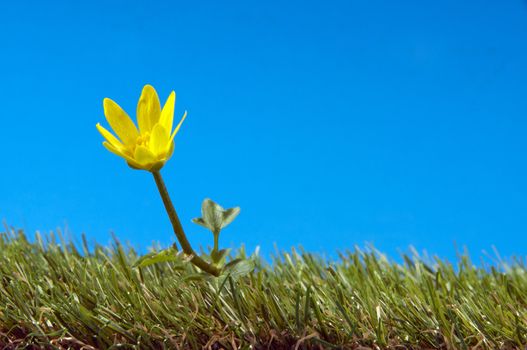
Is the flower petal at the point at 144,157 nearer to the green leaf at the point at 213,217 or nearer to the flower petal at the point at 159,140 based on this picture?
the flower petal at the point at 159,140

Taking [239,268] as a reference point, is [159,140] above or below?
above

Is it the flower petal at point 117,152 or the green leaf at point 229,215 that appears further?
the green leaf at point 229,215

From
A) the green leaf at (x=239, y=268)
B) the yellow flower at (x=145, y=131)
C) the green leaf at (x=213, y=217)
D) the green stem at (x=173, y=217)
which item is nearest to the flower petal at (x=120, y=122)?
the yellow flower at (x=145, y=131)

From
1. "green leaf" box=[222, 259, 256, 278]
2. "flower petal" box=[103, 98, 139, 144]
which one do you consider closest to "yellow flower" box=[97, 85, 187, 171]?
"flower petal" box=[103, 98, 139, 144]

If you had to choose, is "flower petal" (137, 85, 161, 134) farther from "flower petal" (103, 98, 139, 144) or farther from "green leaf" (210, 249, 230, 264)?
"green leaf" (210, 249, 230, 264)

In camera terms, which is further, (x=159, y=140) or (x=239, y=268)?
(x=239, y=268)

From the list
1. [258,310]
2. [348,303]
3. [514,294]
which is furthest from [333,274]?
[514,294]

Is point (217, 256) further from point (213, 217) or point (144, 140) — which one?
point (144, 140)

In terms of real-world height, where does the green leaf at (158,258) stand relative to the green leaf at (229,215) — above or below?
below

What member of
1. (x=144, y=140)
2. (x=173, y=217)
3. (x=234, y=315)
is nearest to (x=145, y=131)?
(x=144, y=140)
